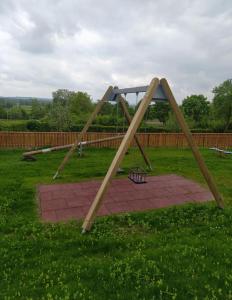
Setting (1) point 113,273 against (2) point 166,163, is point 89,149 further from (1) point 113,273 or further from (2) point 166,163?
(1) point 113,273

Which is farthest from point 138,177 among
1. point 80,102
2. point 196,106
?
point 196,106

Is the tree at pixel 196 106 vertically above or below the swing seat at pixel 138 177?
above

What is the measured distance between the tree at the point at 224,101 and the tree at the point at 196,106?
70.1 ft

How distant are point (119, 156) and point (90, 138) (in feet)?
36.7

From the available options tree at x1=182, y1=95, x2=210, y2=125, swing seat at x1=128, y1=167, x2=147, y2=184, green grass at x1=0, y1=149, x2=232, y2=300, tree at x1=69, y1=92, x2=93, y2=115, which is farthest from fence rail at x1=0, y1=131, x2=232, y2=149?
tree at x1=69, y1=92, x2=93, y2=115

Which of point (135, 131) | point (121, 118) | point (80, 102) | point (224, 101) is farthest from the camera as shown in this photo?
point (80, 102)

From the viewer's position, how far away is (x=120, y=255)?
166 inches

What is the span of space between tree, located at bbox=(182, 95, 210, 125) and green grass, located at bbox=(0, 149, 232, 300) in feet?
150

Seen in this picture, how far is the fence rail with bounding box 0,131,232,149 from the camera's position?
15219 millimetres

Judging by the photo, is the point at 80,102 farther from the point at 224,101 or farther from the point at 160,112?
the point at 224,101

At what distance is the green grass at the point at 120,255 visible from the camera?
3424 mm

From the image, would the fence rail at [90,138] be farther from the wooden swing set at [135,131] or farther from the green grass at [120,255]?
the wooden swing set at [135,131]

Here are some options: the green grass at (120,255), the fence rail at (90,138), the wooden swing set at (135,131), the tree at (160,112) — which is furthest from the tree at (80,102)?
the green grass at (120,255)

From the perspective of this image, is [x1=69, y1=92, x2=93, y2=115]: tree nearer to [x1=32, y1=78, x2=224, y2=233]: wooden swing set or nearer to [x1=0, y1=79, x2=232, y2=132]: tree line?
[x1=0, y1=79, x2=232, y2=132]: tree line
